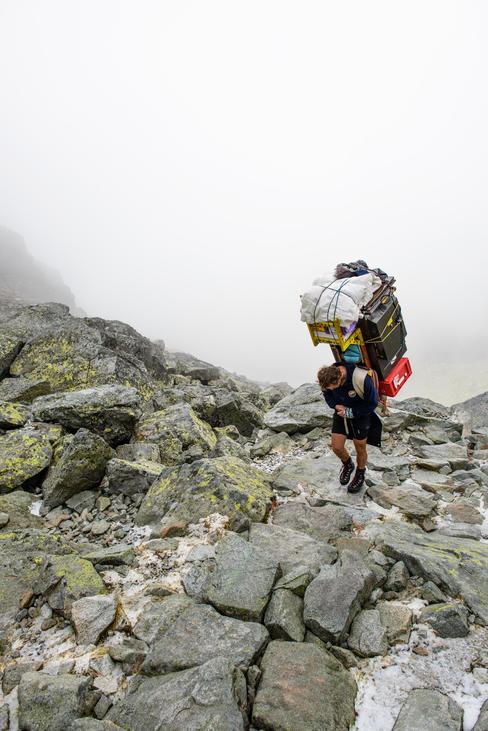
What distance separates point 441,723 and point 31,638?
481 cm

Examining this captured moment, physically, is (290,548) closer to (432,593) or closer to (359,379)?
(432,593)

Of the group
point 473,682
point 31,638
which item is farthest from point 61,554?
point 473,682

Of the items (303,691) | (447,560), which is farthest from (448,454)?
(303,691)

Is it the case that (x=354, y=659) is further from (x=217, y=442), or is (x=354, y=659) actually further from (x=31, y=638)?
(x=217, y=442)

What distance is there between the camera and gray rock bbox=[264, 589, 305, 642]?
4762 millimetres

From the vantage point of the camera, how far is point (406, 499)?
8.28 meters

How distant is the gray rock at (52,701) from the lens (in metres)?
3.87

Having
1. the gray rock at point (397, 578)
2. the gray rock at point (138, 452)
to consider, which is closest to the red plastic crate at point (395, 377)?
the gray rock at point (397, 578)

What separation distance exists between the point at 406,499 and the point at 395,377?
3045mm

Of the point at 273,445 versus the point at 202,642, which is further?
the point at 273,445

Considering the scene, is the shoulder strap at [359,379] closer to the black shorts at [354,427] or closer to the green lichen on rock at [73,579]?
the black shorts at [354,427]

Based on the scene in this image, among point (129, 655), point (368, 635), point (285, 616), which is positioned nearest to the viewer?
point (129, 655)

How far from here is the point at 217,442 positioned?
468 inches

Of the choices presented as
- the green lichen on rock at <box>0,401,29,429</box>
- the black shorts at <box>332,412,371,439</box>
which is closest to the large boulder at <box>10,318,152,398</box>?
the green lichen on rock at <box>0,401,29,429</box>
